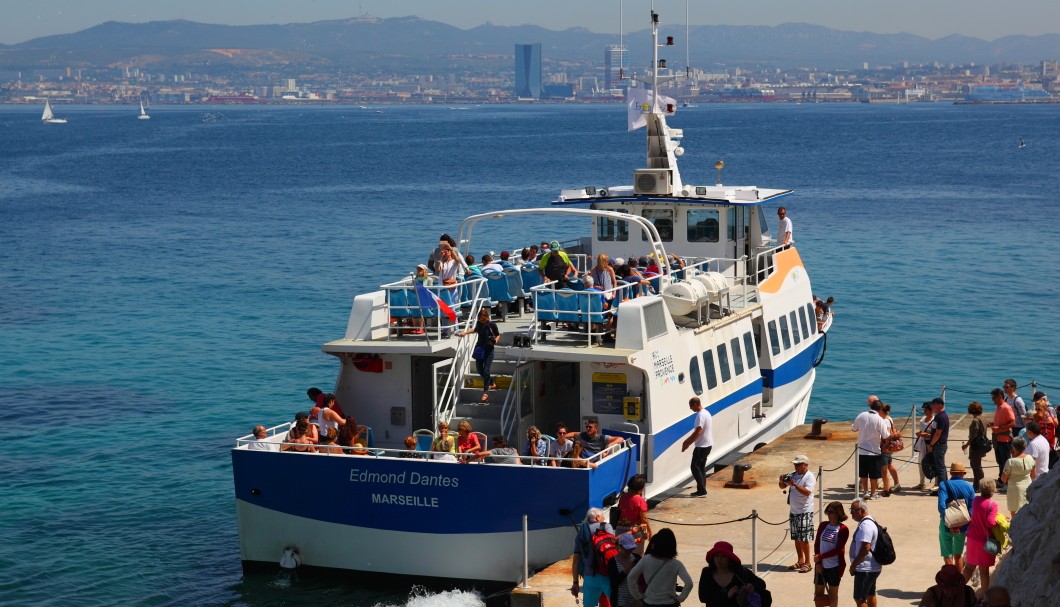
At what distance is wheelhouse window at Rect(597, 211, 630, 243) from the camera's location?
26188mm

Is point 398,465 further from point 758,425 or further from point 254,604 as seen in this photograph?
point 758,425

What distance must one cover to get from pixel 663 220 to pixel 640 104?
2507mm

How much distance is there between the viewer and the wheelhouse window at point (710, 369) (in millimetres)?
21750

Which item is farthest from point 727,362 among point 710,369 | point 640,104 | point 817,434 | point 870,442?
point 640,104

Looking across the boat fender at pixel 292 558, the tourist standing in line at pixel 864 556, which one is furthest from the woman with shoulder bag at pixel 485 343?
the tourist standing in line at pixel 864 556

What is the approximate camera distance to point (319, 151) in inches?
5935

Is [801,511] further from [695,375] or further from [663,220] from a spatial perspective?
[663,220]

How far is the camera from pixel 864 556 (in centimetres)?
1418

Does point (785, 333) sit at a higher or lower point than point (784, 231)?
lower

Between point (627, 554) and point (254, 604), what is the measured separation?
288 inches

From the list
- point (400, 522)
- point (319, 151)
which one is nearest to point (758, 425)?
point (400, 522)

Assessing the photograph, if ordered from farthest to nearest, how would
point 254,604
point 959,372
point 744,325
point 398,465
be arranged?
point 959,372
point 744,325
point 254,604
point 398,465

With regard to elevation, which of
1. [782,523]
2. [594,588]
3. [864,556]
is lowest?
[782,523]

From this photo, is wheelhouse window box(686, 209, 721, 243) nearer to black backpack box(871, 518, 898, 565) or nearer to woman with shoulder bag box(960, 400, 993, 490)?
woman with shoulder bag box(960, 400, 993, 490)
